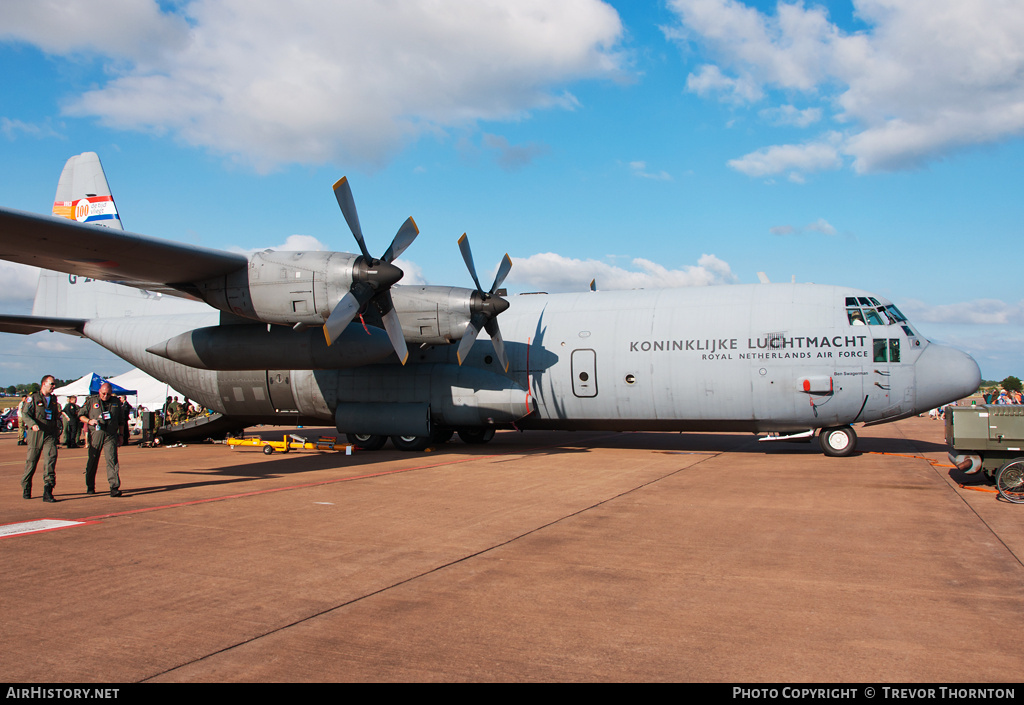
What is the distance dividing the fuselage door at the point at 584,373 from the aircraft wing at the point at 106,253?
8.26 metres

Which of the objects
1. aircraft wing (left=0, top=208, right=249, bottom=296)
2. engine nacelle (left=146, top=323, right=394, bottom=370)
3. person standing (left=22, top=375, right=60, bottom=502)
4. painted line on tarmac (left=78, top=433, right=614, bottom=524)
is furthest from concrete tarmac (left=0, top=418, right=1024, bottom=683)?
aircraft wing (left=0, top=208, right=249, bottom=296)

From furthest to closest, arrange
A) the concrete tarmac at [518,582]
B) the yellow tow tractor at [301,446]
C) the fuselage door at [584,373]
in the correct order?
the yellow tow tractor at [301,446] → the fuselage door at [584,373] → the concrete tarmac at [518,582]

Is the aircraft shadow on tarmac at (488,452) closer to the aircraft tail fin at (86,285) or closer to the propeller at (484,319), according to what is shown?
the propeller at (484,319)

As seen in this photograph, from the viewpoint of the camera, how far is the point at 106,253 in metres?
12.2

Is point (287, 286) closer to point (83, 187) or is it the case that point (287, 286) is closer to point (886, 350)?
point (83, 187)

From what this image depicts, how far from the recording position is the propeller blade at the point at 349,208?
44.0 ft

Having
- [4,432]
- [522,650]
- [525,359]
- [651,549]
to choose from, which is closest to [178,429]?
[525,359]

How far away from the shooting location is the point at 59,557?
22.4ft

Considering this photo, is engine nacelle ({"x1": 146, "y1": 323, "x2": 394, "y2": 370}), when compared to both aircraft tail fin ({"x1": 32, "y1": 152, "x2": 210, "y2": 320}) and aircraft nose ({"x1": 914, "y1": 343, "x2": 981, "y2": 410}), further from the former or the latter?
aircraft nose ({"x1": 914, "y1": 343, "x2": 981, "y2": 410})

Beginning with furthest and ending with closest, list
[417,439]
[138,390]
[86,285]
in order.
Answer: [138,390] < [86,285] < [417,439]

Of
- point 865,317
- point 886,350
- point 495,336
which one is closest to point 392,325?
point 495,336

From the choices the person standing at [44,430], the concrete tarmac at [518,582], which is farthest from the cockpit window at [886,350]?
the person standing at [44,430]

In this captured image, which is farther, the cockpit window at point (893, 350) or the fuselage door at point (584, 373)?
the fuselage door at point (584, 373)

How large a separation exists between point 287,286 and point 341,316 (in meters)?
1.43
